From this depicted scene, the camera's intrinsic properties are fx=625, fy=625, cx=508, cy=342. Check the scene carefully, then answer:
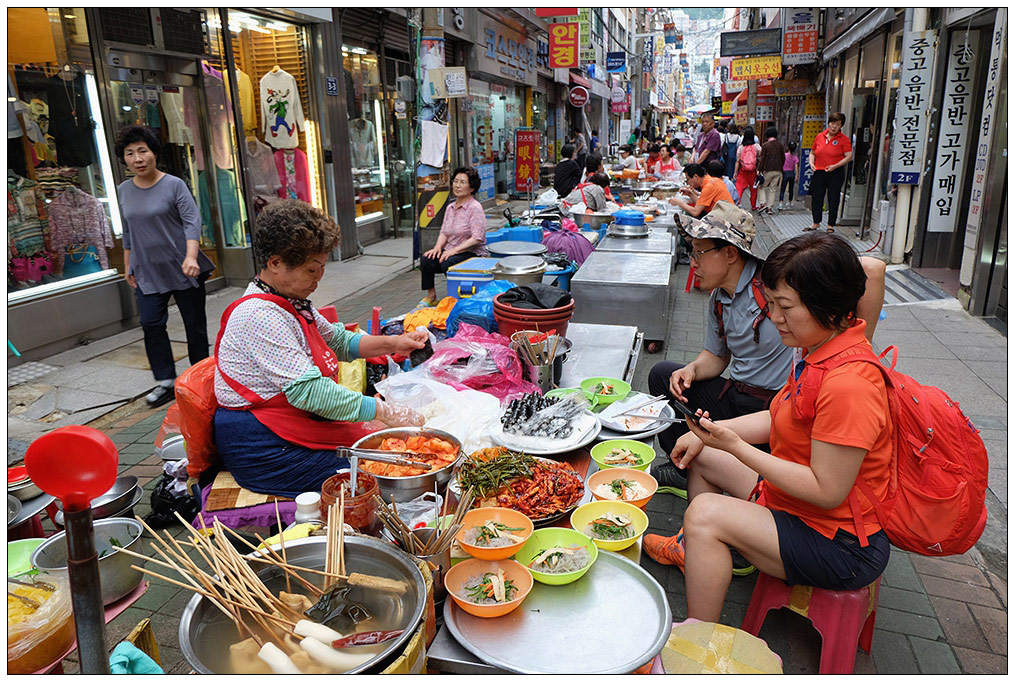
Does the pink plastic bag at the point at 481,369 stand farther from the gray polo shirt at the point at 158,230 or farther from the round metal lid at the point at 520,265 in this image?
the gray polo shirt at the point at 158,230

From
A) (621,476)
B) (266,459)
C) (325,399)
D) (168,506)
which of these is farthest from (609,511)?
(168,506)

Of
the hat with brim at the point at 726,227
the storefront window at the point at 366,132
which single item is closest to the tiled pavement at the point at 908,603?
the hat with brim at the point at 726,227

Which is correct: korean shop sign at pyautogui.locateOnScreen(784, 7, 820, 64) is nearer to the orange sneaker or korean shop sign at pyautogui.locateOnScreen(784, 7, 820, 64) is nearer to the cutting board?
the orange sneaker

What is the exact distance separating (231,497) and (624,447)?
1.77m

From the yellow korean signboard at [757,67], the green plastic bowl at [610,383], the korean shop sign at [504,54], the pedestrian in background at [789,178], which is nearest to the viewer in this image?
the green plastic bowl at [610,383]

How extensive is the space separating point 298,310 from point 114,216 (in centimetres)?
549

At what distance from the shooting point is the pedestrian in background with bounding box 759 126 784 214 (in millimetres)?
14829

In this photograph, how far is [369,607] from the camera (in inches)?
67.2

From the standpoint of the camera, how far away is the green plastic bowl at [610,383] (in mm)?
3400

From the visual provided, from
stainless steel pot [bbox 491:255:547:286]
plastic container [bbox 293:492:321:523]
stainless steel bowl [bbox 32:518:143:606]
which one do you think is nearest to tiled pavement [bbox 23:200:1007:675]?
stainless steel bowl [bbox 32:518:143:606]

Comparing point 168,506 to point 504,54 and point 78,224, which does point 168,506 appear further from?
point 504,54

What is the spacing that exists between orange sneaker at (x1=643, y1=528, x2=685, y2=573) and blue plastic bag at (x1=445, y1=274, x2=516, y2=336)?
1.79m

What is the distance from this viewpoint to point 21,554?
2473 millimetres

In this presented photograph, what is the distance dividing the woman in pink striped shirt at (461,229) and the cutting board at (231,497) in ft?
13.7
